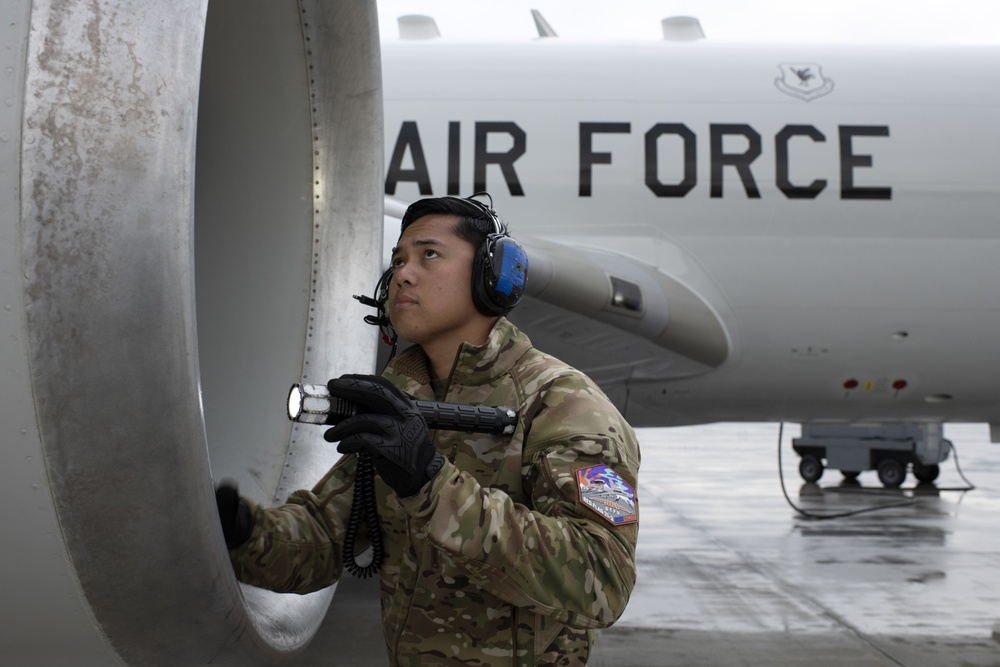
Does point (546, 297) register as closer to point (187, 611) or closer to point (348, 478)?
point (348, 478)

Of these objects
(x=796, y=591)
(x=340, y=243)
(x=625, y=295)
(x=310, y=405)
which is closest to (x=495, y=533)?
(x=310, y=405)

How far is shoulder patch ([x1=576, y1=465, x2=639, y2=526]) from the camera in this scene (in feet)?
4.61

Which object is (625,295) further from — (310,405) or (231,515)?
(310,405)

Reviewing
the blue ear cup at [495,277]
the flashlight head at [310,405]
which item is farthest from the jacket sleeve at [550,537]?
the blue ear cup at [495,277]

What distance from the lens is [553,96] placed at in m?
5.70

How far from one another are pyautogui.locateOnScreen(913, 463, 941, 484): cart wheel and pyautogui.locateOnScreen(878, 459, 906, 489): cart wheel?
0.29 meters

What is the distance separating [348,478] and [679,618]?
11.6 ft

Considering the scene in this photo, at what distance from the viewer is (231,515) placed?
1619 millimetres

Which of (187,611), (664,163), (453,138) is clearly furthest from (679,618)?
(187,611)

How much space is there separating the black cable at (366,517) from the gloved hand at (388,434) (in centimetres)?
41

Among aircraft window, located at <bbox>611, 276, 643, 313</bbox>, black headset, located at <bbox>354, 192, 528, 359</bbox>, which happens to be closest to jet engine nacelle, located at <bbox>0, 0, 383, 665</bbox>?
black headset, located at <bbox>354, 192, 528, 359</bbox>

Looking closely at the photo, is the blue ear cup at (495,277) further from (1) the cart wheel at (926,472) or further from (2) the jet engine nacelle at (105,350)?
(1) the cart wheel at (926,472)

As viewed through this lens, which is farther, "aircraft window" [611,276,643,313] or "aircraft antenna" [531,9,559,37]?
"aircraft antenna" [531,9,559,37]

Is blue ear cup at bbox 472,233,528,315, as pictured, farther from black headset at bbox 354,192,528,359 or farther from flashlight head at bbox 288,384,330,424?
flashlight head at bbox 288,384,330,424
